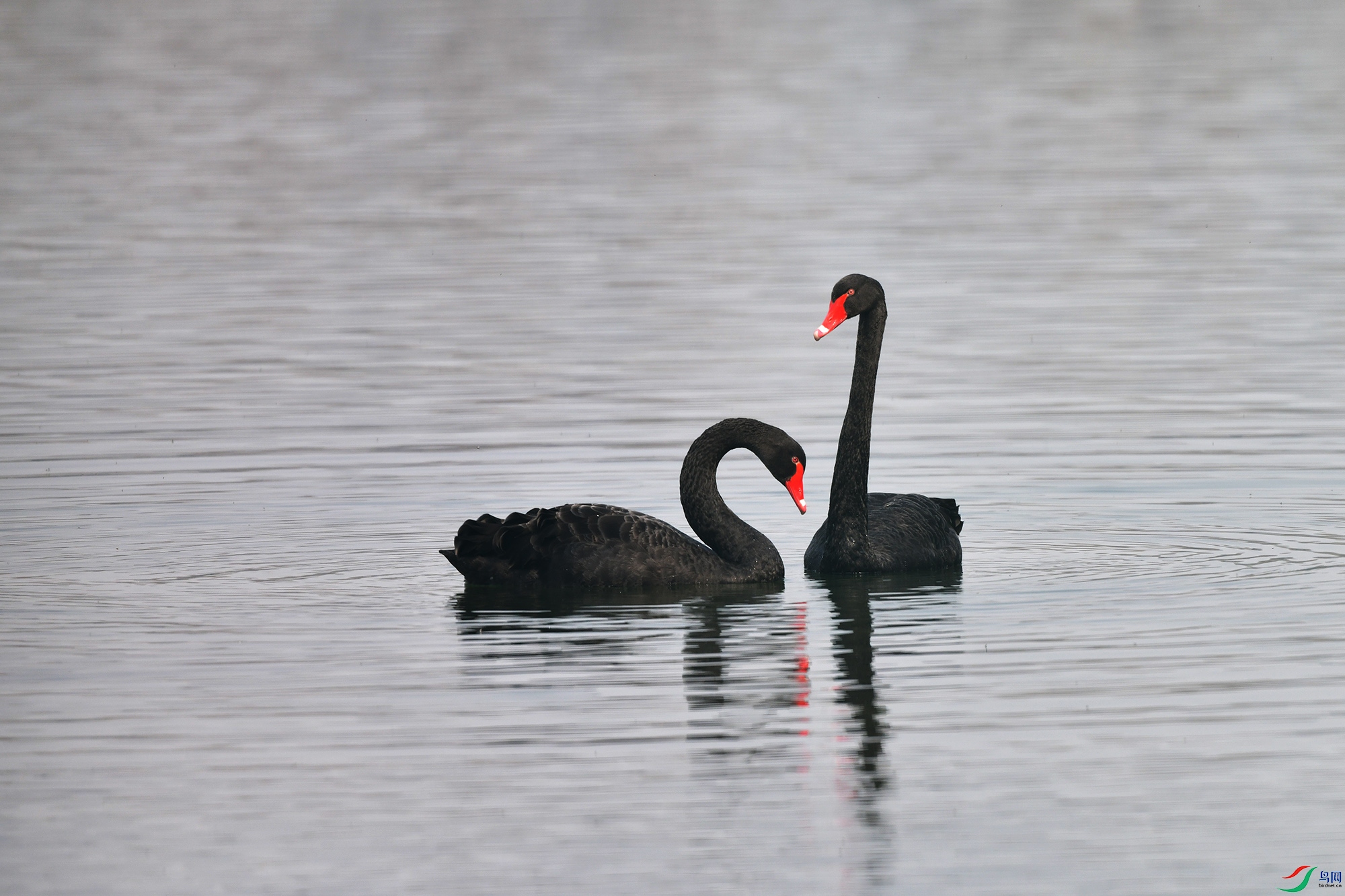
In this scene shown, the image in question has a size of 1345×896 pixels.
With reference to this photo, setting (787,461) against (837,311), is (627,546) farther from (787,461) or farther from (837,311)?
(837,311)

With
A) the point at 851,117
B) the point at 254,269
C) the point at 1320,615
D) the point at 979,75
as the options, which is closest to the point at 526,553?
the point at 1320,615

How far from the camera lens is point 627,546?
11273 millimetres

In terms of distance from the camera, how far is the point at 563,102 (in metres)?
45.2

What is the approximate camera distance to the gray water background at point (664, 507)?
24.5 feet

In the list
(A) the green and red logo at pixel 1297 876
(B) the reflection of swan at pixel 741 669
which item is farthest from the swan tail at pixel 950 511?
(A) the green and red logo at pixel 1297 876

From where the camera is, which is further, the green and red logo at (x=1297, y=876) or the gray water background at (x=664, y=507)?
the gray water background at (x=664, y=507)

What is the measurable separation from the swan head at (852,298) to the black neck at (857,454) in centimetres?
6

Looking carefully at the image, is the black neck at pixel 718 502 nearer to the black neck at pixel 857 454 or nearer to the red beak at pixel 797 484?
the red beak at pixel 797 484

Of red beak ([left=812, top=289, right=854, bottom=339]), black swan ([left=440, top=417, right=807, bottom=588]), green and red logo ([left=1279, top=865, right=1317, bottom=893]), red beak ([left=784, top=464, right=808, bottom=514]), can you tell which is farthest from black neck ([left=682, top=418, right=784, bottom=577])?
green and red logo ([left=1279, top=865, right=1317, bottom=893])

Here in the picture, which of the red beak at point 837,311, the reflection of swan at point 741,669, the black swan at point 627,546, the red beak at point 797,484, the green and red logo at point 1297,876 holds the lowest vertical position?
the green and red logo at point 1297,876

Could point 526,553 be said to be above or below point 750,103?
below

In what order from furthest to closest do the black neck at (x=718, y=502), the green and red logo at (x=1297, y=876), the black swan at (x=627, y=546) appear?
the black neck at (x=718, y=502) → the black swan at (x=627, y=546) → the green and red logo at (x=1297, y=876)

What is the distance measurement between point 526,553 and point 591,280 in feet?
42.9

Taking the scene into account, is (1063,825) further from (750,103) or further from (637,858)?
(750,103)
